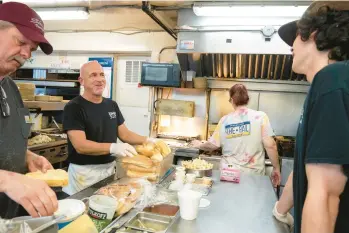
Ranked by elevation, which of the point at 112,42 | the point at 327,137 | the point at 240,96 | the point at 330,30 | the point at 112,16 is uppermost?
the point at 112,16

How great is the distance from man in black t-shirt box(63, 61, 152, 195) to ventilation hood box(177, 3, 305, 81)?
179 cm

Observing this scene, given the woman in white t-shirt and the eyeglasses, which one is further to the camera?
the woman in white t-shirt


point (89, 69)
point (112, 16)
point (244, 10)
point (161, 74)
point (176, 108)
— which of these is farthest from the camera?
point (112, 16)

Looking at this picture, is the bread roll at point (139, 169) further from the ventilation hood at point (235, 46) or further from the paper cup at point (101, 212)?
the ventilation hood at point (235, 46)

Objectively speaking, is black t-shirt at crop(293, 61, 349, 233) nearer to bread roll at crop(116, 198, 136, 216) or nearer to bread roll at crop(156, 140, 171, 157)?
bread roll at crop(116, 198, 136, 216)

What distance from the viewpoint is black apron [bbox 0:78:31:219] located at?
5.12ft

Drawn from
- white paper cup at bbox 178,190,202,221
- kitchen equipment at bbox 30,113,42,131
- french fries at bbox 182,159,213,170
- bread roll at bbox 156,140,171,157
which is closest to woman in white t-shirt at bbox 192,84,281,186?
french fries at bbox 182,159,213,170

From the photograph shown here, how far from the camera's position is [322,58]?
119 cm

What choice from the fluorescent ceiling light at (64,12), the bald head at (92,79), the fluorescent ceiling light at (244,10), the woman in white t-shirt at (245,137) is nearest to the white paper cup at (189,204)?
the bald head at (92,79)

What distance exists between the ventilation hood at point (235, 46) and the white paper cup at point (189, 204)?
2.93m

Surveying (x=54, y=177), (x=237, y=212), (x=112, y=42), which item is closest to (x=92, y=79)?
(x=54, y=177)

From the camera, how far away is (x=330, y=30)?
Answer: 3.72 ft

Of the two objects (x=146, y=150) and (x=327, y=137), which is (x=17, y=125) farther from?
(x=327, y=137)

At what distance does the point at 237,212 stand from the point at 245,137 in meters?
1.58
